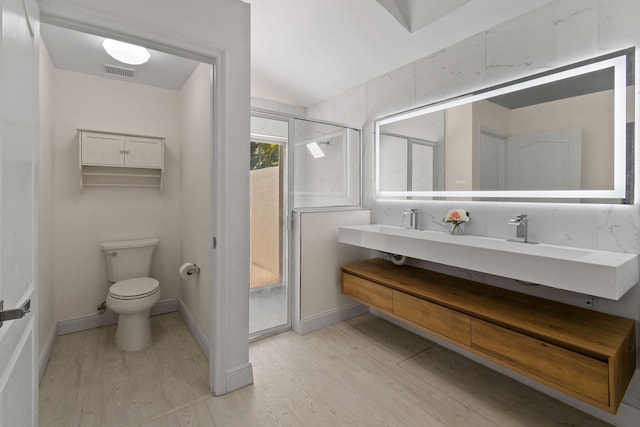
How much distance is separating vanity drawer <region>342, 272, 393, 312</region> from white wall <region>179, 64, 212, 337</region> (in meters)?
1.15

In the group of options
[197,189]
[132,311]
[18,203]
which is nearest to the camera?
[18,203]

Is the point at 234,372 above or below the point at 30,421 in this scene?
below

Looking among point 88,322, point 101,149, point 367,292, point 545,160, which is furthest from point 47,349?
point 545,160

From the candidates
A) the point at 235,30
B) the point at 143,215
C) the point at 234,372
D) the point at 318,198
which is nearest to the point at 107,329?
the point at 143,215

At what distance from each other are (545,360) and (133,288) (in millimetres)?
2821

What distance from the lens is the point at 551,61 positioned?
6.05 feet

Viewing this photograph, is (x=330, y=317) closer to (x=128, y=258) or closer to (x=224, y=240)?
(x=224, y=240)

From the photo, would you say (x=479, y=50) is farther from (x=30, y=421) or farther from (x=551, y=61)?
(x=30, y=421)

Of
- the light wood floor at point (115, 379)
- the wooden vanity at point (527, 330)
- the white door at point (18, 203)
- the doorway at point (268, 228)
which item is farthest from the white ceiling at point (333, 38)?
the light wood floor at point (115, 379)

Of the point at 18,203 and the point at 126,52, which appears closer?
the point at 18,203

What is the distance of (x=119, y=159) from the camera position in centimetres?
278

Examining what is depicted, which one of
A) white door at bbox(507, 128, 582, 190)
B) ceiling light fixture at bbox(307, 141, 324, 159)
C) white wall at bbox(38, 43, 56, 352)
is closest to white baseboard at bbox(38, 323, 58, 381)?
white wall at bbox(38, 43, 56, 352)

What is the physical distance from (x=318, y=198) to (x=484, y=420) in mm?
1964

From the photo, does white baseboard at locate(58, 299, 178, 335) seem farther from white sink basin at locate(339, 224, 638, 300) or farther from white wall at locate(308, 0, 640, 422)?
white wall at locate(308, 0, 640, 422)
